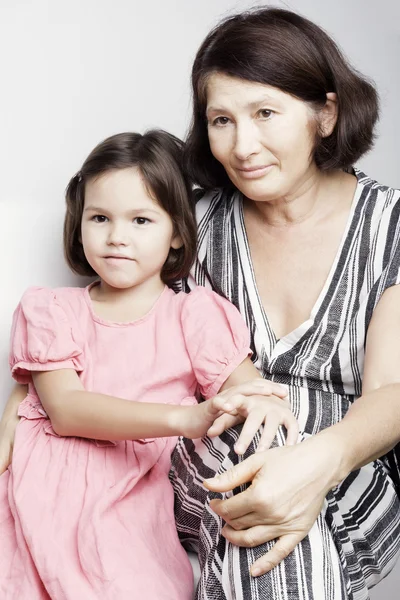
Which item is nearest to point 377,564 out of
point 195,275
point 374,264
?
point 374,264

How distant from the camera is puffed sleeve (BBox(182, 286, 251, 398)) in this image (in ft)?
5.37

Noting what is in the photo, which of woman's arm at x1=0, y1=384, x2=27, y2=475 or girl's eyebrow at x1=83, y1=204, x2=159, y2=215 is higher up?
girl's eyebrow at x1=83, y1=204, x2=159, y2=215

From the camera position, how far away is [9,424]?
5.63 ft

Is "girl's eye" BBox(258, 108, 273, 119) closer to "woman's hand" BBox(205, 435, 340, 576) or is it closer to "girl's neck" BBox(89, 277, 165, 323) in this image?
"girl's neck" BBox(89, 277, 165, 323)

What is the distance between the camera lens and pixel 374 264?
165 cm

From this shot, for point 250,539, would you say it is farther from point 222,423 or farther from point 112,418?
point 112,418

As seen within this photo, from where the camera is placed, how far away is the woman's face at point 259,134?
5.26 ft

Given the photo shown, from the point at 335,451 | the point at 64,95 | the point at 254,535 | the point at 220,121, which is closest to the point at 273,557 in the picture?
→ the point at 254,535

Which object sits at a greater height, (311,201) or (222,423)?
(311,201)

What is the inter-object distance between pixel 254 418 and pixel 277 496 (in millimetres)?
137

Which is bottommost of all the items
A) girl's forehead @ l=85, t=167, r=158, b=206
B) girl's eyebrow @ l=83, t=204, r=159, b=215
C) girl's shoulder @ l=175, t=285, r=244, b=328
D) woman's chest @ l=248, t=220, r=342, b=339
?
girl's shoulder @ l=175, t=285, r=244, b=328

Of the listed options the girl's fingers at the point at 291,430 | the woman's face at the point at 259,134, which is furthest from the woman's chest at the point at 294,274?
the girl's fingers at the point at 291,430

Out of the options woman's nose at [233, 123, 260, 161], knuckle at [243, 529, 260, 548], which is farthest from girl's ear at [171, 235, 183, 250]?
knuckle at [243, 529, 260, 548]

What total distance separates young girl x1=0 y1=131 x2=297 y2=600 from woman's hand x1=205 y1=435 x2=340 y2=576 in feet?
0.18
